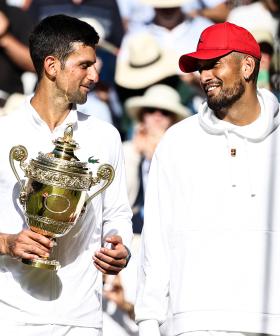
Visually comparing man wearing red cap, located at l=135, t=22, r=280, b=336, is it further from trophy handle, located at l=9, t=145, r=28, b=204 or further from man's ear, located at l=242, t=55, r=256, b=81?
trophy handle, located at l=9, t=145, r=28, b=204

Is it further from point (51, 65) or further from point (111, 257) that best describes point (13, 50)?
point (111, 257)

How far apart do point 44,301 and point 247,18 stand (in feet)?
9.39

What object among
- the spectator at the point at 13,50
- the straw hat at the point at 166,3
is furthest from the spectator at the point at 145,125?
the spectator at the point at 13,50

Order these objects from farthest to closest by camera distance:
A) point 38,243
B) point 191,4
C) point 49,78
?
point 191,4 → point 49,78 → point 38,243

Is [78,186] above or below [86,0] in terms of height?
below

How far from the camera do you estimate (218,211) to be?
555 centimetres

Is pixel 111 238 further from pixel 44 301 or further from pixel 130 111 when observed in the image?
pixel 130 111

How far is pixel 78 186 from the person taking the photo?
217 inches

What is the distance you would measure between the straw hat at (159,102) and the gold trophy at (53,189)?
2.48 meters

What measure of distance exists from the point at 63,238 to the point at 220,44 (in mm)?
972

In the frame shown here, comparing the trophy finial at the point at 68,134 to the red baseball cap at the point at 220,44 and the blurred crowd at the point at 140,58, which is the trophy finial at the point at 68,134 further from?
the blurred crowd at the point at 140,58

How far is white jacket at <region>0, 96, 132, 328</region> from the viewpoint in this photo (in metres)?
5.63

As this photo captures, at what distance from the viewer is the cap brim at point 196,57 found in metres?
5.65

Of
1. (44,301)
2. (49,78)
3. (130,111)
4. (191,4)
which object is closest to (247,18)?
(191,4)
